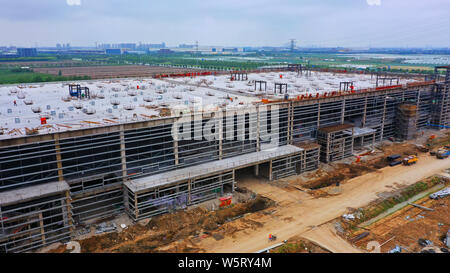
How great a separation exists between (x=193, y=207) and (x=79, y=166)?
541 inches

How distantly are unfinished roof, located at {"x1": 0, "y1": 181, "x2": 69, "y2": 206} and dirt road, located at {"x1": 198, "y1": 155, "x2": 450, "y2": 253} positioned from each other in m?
15.1

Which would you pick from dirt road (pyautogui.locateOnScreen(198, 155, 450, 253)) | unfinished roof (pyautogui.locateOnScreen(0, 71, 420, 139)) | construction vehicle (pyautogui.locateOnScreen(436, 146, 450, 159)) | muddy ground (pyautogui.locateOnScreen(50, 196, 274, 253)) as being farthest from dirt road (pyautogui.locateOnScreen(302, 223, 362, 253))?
construction vehicle (pyautogui.locateOnScreen(436, 146, 450, 159))

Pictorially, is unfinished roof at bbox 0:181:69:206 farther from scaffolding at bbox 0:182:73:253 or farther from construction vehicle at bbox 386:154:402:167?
construction vehicle at bbox 386:154:402:167

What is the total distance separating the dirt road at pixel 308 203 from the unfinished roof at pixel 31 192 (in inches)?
596

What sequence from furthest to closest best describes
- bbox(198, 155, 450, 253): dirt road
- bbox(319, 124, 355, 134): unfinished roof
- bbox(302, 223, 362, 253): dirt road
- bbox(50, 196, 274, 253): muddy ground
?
bbox(319, 124, 355, 134): unfinished roof, bbox(198, 155, 450, 253): dirt road, bbox(50, 196, 274, 253): muddy ground, bbox(302, 223, 362, 253): dirt road

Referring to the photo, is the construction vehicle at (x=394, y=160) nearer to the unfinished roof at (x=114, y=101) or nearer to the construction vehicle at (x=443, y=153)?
the construction vehicle at (x=443, y=153)

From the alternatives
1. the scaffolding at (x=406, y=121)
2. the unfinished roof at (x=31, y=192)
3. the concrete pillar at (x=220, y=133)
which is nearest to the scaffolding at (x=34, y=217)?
the unfinished roof at (x=31, y=192)

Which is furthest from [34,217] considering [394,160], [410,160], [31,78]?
[31,78]

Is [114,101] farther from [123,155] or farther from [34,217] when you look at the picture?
[34,217]

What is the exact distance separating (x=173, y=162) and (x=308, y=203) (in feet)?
58.0

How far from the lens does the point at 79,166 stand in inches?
1510

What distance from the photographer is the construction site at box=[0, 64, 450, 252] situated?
34.3 metres

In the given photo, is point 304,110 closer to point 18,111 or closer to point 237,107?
point 237,107

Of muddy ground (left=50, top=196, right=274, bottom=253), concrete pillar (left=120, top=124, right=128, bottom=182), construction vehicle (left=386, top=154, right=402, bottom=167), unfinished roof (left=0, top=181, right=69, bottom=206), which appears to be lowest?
muddy ground (left=50, top=196, right=274, bottom=253)
